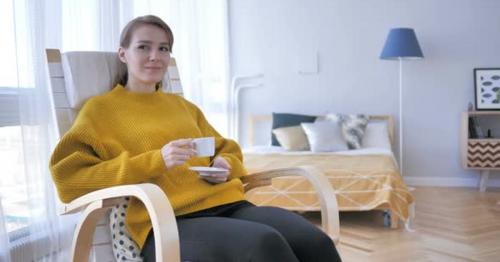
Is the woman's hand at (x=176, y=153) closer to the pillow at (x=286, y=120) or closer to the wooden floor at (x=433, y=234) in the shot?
the wooden floor at (x=433, y=234)

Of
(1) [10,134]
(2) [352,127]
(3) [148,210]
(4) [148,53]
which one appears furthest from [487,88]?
(3) [148,210]

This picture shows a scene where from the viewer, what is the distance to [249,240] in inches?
47.9

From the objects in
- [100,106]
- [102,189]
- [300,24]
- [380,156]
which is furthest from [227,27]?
[102,189]

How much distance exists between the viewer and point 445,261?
2484 millimetres

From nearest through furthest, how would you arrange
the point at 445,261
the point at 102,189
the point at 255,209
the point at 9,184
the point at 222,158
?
the point at 102,189 < the point at 255,209 < the point at 222,158 < the point at 9,184 < the point at 445,261

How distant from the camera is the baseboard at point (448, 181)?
4484 mm

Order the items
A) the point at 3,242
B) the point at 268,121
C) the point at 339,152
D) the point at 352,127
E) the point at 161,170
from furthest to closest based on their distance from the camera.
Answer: the point at 268,121 → the point at 352,127 → the point at 339,152 → the point at 3,242 → the point at 161,170

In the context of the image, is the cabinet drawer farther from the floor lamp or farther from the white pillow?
the floor lamp

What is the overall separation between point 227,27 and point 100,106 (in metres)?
3.46

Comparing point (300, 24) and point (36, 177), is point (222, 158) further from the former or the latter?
point (300, 24)

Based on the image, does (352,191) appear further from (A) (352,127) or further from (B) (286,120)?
(B) (286,120)

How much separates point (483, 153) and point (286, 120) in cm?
169

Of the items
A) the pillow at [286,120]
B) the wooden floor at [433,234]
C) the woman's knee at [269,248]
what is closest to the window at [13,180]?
the woman's knee at [269,248]

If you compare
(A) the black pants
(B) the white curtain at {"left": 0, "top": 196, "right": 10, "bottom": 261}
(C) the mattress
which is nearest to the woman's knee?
(A) the black pants
